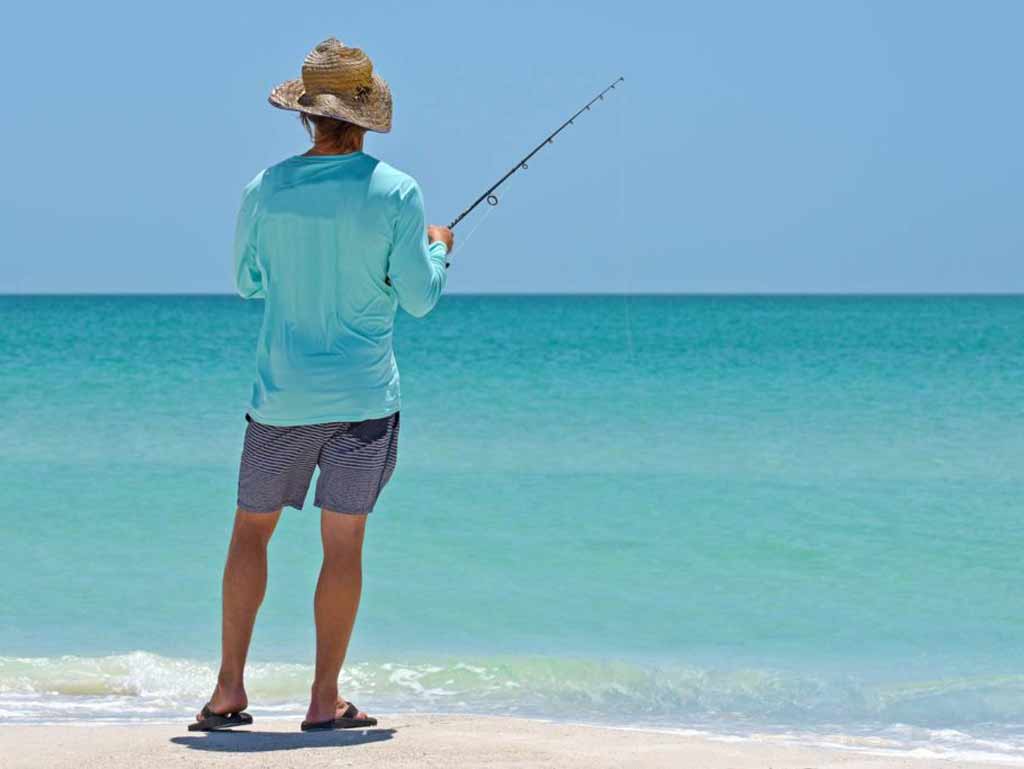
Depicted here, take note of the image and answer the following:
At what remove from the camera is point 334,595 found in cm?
282

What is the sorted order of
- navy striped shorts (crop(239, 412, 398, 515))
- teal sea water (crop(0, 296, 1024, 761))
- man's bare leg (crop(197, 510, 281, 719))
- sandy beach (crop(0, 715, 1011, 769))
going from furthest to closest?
teal sea water (crop(0, 296, 1024, 761)), man's bare leg (crop(197, 510, 281, 719)), navy striped shorts (crop(239, 412, 398, 515)), sandy beach (crop(0, 715, 1011, 769))

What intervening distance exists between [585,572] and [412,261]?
2.99 metres

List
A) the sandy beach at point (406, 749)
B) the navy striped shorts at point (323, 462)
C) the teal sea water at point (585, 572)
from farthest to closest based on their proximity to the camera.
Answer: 1. the teal sea water at point (585, 572)
2. the navy striped shorts at point (323, 462)
3. the sandy beach at point (406, 749)

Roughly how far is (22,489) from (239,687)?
5140 millimetres

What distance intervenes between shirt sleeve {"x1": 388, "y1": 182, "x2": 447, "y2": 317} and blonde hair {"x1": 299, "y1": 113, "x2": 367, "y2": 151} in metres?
0.15

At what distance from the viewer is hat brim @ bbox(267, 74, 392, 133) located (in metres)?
2.67

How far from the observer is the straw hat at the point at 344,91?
8.79 feet

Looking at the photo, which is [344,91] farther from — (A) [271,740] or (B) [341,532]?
(A) [271,740]

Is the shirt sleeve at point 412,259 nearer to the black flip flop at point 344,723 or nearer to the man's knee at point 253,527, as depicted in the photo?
the man's knee at point 253,527

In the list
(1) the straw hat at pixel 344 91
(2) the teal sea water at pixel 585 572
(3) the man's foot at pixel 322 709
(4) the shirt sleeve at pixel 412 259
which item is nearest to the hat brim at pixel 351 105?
(1) the straw hat at pixel 344 91

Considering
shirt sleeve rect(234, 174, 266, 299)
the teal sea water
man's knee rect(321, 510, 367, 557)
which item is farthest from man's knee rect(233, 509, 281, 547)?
the teal sea water

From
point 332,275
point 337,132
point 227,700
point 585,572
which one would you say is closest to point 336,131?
point 337,132

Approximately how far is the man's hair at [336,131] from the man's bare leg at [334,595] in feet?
2.20

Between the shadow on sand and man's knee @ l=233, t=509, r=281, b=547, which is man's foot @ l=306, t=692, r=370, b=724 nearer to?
the shadow on sand
